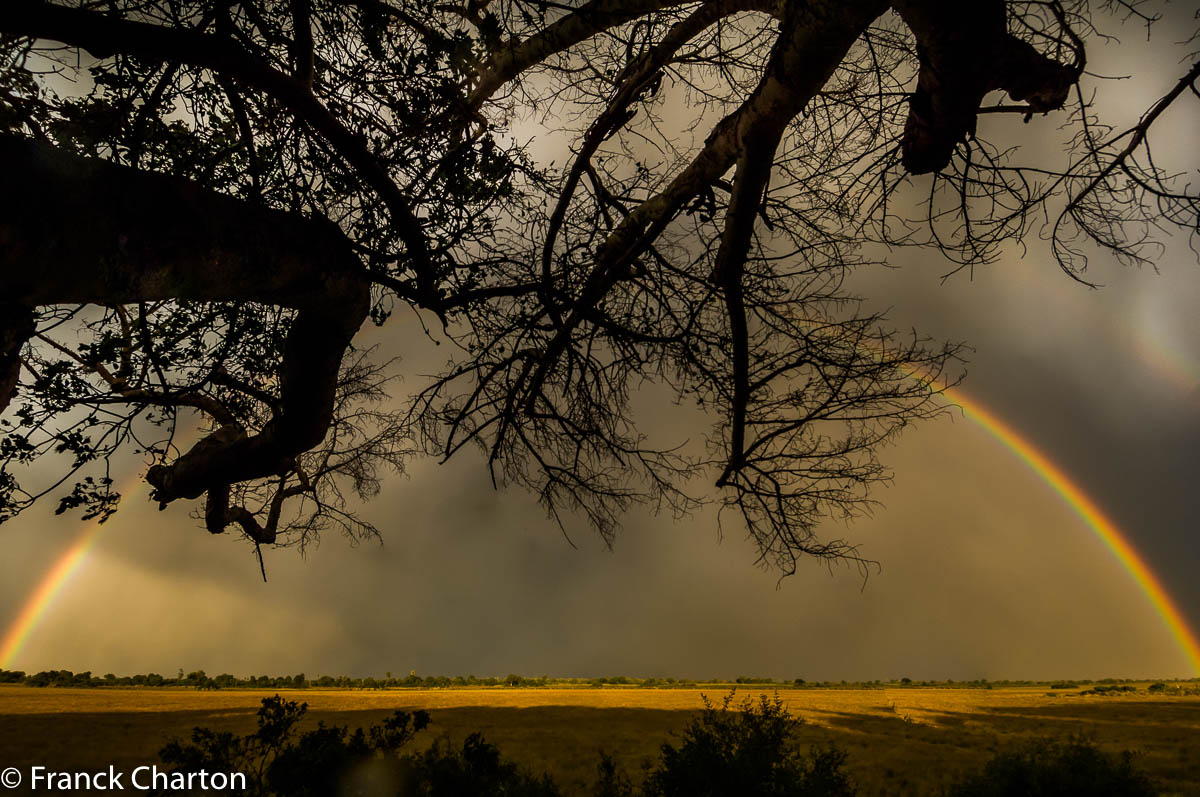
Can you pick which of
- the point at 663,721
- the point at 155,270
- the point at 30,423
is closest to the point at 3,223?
the point at 155,270

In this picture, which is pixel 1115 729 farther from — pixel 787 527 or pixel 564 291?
pixel 564 291

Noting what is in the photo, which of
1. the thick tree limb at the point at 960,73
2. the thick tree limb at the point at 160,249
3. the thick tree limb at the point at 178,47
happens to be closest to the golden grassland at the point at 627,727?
the thick tree limb at the point at 160,249

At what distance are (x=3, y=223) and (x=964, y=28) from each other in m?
3.42

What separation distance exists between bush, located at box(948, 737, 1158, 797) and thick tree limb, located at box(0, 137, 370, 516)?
6.11 meters

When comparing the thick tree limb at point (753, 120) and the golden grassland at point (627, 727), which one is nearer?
the thick tree limb at point (753, 120)

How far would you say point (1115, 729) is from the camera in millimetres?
11367

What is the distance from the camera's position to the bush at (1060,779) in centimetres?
494

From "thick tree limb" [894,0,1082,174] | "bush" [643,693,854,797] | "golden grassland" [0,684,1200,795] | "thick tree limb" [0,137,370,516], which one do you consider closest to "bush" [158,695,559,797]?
"bush" [643,693,854,797]

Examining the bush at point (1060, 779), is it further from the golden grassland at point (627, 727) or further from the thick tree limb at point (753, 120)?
the thick tree limb at point (753, 120)

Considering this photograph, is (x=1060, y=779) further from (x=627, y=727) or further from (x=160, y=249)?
(x=627, y=727)

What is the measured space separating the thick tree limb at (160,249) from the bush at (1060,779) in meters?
6.11

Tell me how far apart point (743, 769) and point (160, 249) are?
14.8 feet

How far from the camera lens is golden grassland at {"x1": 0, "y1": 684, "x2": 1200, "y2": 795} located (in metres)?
7.31

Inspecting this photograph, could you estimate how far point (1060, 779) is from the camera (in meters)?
4.96
